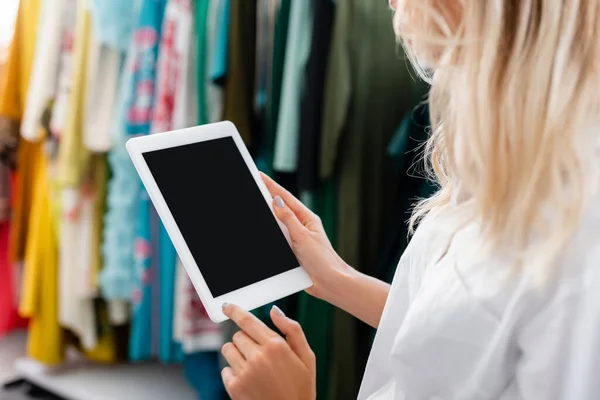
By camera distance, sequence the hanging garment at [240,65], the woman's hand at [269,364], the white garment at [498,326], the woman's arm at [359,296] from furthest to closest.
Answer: the hanging garment at [240,65], the woman's arm at [359,296], the woman's hand at [269,364], the white garment at [498,326]

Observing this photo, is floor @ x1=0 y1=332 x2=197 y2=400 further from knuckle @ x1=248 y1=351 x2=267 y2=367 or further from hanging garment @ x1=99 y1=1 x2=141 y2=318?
knuckle @ x1=248 y1=351 x2=267 y2=367

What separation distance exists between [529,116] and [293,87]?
96 cm

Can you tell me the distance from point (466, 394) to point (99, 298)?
1544mm

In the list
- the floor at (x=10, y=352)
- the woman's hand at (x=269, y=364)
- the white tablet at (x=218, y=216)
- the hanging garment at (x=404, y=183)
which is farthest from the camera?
the floor at (x=10, y=352)

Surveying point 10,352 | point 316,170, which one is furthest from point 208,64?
point 10,352

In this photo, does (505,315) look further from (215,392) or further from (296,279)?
(215,392)

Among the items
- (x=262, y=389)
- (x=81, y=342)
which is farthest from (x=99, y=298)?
(x=262, y=389)

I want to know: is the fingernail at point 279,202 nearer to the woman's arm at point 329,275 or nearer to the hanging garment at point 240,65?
the woman's arm at point 329,275

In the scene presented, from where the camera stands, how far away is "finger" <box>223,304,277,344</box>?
0.66m

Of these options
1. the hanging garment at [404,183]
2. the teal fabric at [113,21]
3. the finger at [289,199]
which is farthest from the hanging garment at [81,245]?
the finger at [289,199]

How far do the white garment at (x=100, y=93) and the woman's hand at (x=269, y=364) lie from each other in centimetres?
109

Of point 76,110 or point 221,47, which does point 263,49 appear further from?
point 76,110

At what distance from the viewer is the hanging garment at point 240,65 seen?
4.65 feet

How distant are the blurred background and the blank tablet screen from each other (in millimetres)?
531
